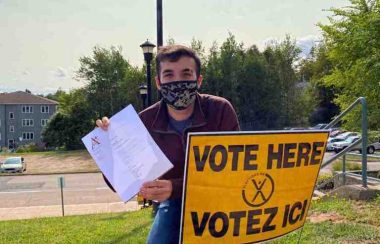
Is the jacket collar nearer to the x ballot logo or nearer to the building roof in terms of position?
the x ballot logo

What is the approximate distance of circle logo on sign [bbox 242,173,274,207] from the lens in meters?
2.55

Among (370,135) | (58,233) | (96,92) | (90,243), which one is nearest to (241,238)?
(90,243)

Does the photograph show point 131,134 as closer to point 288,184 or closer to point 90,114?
point 288,184

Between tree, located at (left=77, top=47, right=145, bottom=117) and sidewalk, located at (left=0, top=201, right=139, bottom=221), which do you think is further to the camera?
tree, located at (left=77, top=47, right=145, bottom=117)

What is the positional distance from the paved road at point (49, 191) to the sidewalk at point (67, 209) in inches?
56.7

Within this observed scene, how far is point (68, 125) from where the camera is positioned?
2212 inches

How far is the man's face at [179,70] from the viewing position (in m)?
2.62

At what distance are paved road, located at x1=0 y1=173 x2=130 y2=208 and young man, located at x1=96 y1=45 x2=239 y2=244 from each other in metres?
19.1

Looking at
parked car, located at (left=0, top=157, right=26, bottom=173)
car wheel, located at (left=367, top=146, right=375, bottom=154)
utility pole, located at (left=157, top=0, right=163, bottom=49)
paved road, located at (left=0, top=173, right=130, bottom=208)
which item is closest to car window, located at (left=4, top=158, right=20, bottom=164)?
parked car, located at (left=0, top=157, right=26, bottom=173)

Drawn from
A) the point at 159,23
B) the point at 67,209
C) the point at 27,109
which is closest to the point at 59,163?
the point at 67,209

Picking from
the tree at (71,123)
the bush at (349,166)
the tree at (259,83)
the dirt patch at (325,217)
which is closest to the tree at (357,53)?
the bush at (349,166)

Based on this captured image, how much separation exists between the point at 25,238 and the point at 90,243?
1.54 m

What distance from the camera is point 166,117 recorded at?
9.07ft

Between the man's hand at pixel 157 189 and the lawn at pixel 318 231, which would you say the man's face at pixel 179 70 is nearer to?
the man's hand at pixel 157 189
